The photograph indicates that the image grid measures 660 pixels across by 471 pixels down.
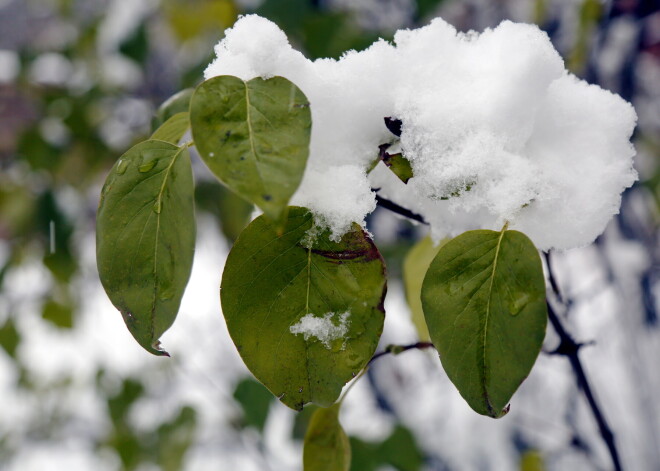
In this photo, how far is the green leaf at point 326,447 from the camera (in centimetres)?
36

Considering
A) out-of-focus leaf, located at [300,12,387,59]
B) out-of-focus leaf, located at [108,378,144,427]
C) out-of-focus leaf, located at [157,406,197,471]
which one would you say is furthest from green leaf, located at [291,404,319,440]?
out-of-focus leaf, located at [300,12,387,59]

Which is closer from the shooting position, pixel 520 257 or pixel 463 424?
pixel 520 257

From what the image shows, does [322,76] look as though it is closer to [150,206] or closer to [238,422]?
[150,206]

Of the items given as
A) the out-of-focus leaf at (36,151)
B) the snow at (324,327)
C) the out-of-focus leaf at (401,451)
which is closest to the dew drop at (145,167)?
the snow at (324,327)

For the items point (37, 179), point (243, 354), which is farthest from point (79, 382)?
point (243, 354)

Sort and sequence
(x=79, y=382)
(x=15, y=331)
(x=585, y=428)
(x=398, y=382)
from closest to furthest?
(x=15, y=331)
(x=585, y=428)
(x=398, y=382)
(x=79, y=382)

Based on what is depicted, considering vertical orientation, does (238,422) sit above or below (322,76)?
below

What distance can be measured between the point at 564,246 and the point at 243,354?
0.62ft

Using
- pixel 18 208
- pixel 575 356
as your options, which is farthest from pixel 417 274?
pixel 18 208

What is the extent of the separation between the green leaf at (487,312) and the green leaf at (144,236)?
4.9 inches

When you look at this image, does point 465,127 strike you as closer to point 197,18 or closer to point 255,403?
point 255,403

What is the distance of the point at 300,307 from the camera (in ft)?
0.87

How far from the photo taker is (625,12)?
4.04ft

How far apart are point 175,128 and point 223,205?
87 cm
